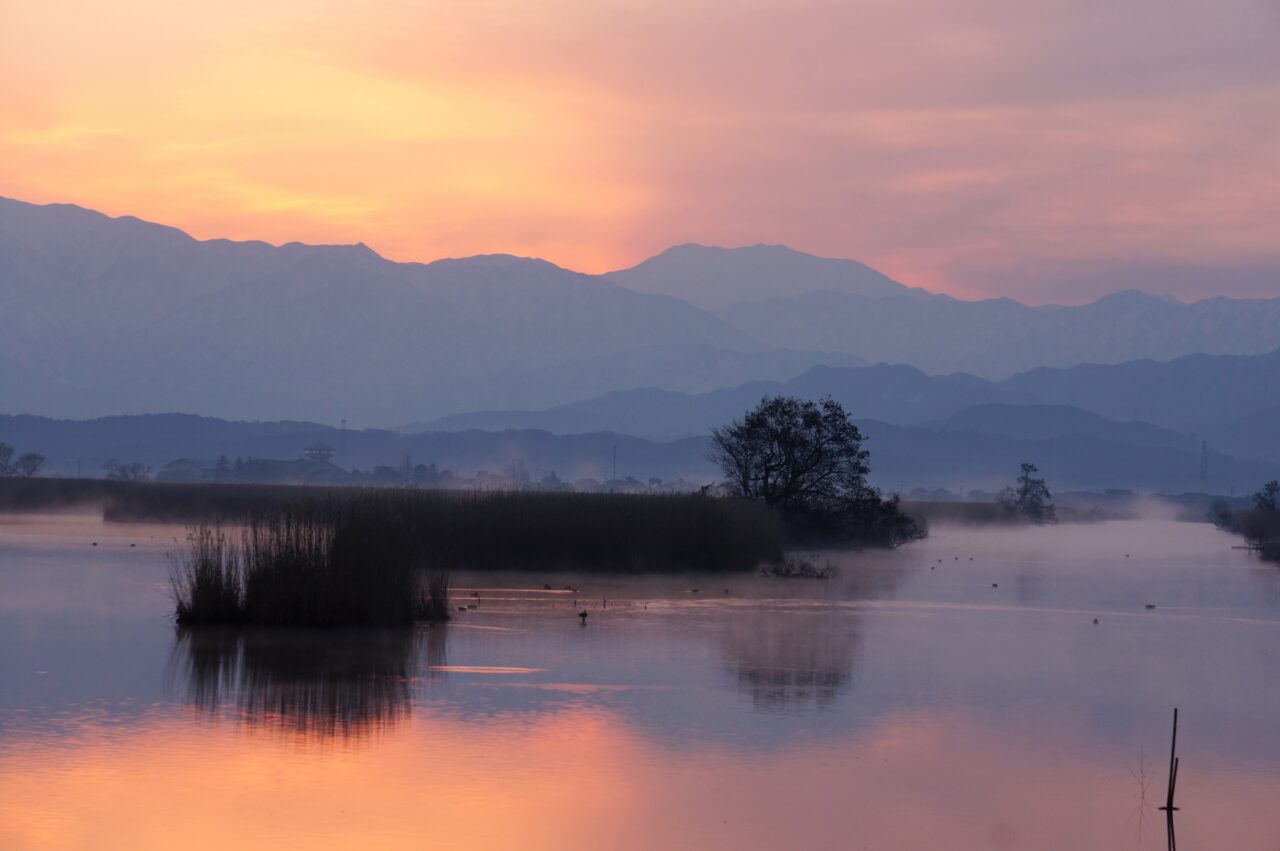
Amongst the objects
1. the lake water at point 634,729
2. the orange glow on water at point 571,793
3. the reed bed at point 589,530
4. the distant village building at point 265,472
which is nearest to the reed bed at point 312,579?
the lake water at point 634,729

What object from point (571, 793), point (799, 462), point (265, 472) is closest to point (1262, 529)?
point (799, 462)

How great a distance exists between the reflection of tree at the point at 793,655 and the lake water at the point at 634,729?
0.29ft

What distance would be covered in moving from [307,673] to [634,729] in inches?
187

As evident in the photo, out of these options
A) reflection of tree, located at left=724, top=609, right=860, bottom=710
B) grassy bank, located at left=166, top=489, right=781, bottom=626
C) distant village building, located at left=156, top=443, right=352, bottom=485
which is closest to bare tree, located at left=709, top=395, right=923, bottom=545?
grassy bank, located at left=166, top=489, right=781, bottom=626

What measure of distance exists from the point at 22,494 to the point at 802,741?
70.2 m

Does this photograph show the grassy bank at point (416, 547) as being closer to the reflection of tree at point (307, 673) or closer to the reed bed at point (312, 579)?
the reed bed at point (312, 579)

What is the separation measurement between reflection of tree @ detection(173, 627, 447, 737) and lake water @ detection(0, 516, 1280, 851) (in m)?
0.07

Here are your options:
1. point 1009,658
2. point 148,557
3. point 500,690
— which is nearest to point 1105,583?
point 1009,658

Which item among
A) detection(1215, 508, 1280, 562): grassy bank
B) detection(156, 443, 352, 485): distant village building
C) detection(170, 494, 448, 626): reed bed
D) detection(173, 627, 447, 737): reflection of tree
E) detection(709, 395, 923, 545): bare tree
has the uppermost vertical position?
detection(156, 443, 352, 485): distant village building

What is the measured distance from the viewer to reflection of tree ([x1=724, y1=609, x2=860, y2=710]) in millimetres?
19000

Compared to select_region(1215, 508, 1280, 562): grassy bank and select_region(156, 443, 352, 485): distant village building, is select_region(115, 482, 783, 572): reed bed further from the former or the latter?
select_region(156, 443, 352, 485): distant village building

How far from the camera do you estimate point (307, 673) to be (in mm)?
19391

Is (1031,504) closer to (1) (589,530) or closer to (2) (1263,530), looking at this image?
(2) (1263,530)

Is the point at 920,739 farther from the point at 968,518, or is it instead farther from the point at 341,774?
the point at 968,518
